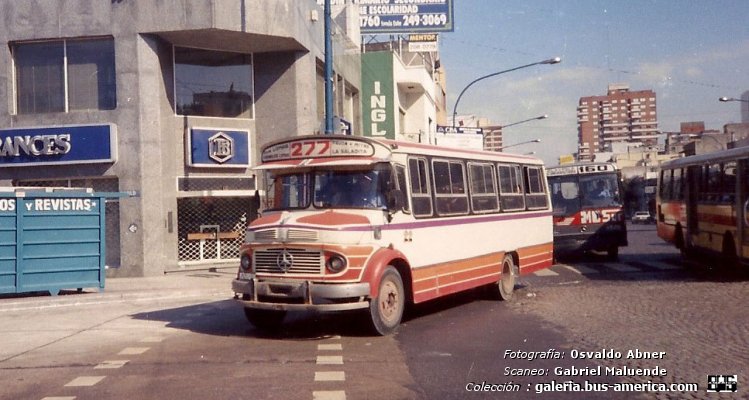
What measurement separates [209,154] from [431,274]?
11402 millimetres

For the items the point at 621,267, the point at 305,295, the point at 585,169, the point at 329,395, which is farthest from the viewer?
the point at 585,169

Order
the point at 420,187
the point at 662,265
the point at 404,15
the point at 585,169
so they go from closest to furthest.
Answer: the point at 420,187, the point at 662,265, the point at 585,169, the point at 404,15

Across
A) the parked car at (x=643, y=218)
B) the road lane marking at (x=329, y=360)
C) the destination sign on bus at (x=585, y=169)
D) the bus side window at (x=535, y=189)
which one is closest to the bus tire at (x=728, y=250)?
the bus side window at (x=535, y=189)

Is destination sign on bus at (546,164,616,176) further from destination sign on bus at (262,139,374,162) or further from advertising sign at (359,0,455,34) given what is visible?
advertising sign at (359,0,455,34)

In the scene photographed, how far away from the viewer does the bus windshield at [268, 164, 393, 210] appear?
10.4 m

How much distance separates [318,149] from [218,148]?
11.2 metres

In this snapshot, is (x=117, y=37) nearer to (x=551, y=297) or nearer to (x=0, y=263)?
(x=0, y=263)

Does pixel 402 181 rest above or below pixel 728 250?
above

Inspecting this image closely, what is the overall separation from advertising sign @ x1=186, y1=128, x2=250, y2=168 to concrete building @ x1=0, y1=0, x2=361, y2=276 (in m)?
0.03

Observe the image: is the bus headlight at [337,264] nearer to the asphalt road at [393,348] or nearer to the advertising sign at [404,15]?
the asphalt road at [393,348]

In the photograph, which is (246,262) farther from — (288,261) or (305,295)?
(305,295)

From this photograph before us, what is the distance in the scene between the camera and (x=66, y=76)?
20.3 meters

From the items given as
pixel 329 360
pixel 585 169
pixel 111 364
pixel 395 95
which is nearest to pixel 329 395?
pixel 329 360

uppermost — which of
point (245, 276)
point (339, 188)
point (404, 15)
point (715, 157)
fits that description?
point (404, 15)
